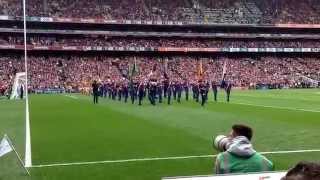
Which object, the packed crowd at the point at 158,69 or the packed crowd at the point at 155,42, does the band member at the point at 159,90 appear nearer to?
the packed crowd at the point at 158,69

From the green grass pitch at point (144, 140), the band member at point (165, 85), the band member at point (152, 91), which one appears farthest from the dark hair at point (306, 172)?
the band member at point (165, 85)

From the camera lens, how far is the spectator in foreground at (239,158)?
5516 millimetres

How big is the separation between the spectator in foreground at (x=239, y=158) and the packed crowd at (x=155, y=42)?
69.0 meters

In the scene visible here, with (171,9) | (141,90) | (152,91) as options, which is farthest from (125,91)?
(171,9)

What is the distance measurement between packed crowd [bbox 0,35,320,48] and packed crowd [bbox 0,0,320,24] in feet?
9.12

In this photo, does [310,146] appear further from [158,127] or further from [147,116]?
[147,116]

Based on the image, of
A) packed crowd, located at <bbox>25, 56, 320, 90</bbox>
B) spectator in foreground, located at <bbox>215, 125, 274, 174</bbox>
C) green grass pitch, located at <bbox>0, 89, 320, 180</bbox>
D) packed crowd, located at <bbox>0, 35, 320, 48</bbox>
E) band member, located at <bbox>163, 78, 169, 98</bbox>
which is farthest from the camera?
packed crowd, located at <bbox>0, 35, 320, 48</bbox>

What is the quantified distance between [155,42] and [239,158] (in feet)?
243

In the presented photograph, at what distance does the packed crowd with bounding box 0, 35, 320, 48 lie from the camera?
242 ft

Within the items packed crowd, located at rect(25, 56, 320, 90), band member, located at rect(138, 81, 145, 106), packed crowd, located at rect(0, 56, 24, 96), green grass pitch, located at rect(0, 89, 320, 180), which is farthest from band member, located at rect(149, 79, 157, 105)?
packed crowd, located at rect(25, 56, 320, 90)

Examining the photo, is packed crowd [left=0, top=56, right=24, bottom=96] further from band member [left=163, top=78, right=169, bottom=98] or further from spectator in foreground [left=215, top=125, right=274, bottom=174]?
spectator in foreground [left=215, top=125, right=274, bottom=174]

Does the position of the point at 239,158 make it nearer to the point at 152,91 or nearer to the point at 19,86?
the point at 152,91

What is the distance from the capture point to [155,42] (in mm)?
79438

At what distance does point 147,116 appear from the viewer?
975 inches
